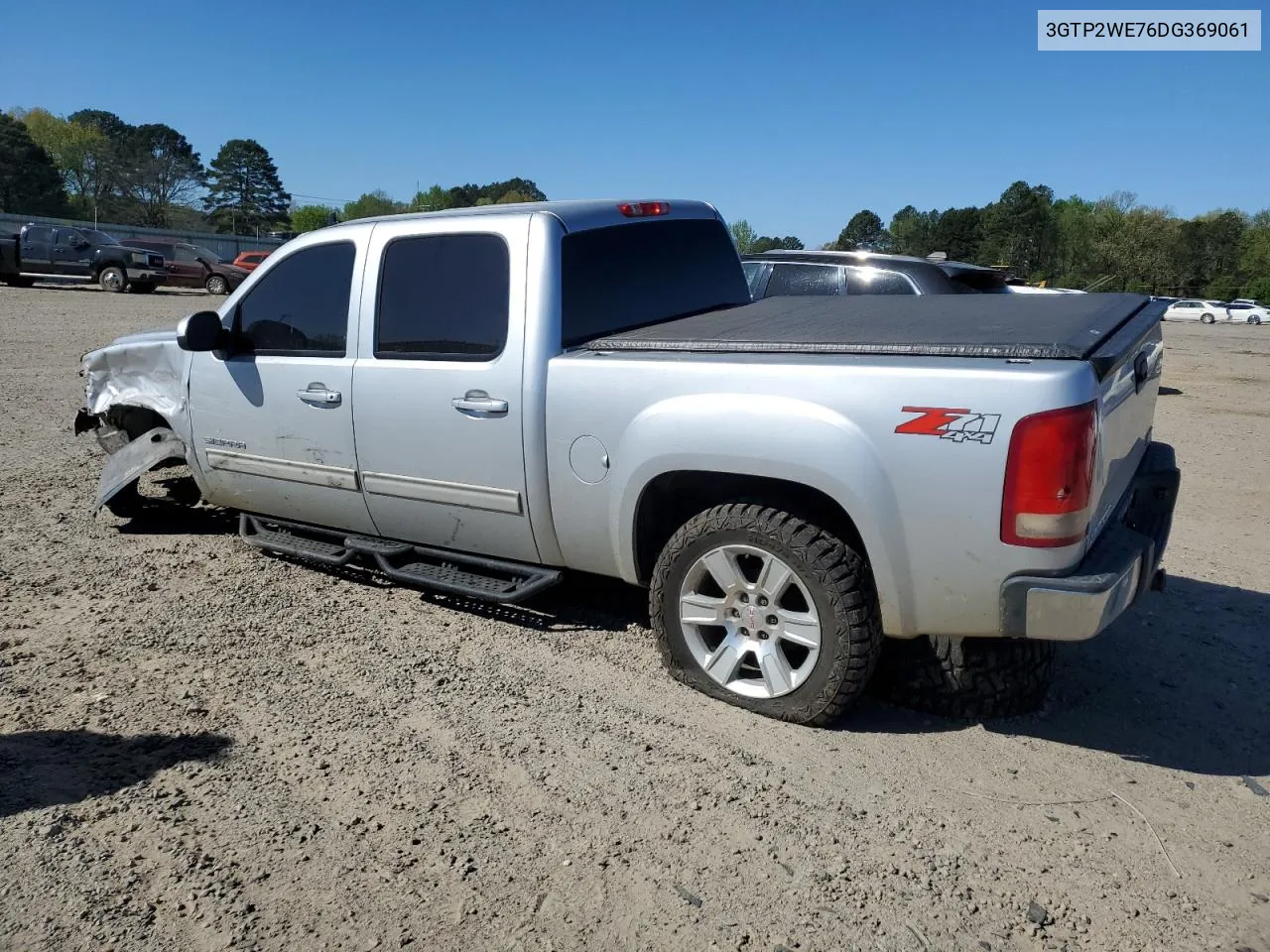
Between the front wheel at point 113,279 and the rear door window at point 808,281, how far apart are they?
23.6 m

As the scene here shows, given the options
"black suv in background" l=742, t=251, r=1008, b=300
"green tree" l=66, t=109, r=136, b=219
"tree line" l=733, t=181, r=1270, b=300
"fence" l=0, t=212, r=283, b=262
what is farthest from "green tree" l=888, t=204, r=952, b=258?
"black suv in background" l=742, t=251, r=1008, b=300

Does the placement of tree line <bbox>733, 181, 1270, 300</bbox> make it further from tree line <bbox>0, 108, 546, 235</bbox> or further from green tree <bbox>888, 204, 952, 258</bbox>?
tree line <bbox>0, 108, 546, 235</bbox>

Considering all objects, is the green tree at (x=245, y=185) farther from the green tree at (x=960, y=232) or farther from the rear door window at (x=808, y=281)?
the rear door window at (x=808, y=281)

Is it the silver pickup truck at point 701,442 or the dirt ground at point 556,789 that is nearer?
the dirt ground at point 556,789

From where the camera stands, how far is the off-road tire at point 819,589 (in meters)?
3.31

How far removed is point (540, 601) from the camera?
4.84 metres

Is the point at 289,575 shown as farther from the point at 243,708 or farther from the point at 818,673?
the point at 818,673

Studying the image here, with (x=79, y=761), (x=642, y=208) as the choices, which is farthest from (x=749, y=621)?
(x=79, y=761)

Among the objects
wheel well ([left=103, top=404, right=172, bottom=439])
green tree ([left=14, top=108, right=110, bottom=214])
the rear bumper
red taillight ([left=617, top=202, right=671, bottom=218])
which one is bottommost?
the rear bumper

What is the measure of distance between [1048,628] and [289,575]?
3813 mm

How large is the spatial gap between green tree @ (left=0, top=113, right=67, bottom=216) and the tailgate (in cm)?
8455

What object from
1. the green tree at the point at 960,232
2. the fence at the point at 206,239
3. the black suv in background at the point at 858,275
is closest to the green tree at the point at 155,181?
the fence at the point at 206,239

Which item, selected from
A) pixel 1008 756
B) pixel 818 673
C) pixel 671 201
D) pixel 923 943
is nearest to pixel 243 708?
pixel 818 673

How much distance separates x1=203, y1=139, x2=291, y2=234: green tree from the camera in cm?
10506
